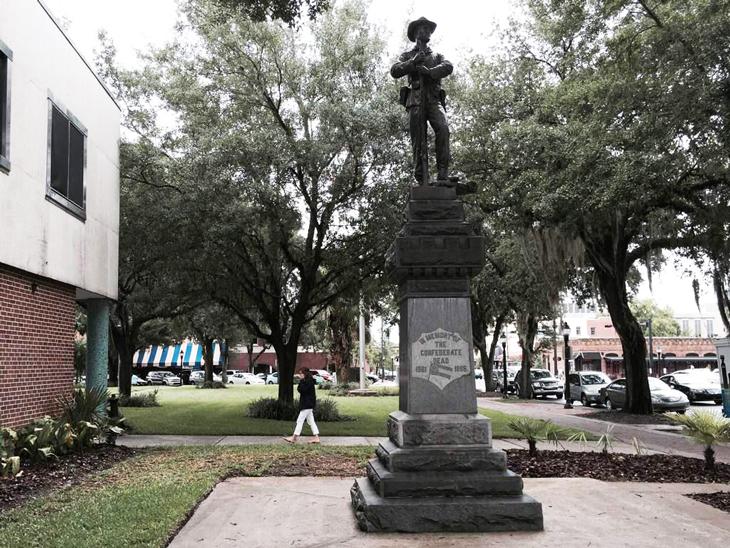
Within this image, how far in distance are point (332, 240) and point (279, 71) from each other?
4.78m

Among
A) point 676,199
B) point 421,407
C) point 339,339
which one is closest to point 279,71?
point 676,199

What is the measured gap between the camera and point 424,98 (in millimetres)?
7324

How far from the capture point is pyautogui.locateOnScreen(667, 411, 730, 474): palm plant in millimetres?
9406

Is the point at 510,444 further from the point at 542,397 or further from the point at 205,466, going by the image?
the point at 542,397

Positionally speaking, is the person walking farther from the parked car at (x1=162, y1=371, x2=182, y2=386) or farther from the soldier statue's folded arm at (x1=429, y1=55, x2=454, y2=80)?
the parked car at (x1=162, y1=371, x2=182, y2=386)

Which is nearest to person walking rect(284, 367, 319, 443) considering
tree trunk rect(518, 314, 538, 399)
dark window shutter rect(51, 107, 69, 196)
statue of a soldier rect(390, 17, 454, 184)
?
dark window shutter rect(51, 107, 69, 196)

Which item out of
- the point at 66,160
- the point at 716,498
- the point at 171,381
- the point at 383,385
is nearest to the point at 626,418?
the point at 716,498

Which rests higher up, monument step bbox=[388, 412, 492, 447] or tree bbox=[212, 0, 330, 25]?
tree bbox=[212, 0, 330, 25]

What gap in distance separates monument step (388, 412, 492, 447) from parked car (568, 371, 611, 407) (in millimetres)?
25202

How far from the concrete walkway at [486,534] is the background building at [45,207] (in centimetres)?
494

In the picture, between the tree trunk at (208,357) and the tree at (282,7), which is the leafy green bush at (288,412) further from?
the tree trunk at (208,357)

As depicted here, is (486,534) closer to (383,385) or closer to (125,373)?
(125,373)

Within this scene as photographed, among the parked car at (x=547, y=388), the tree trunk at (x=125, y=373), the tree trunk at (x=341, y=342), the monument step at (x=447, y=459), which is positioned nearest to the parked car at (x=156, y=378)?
the tree trunk at (x=341, y=342)

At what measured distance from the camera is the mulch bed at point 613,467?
9.30 m
